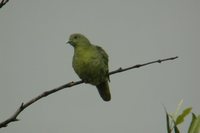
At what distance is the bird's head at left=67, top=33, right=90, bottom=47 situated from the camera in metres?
6.18

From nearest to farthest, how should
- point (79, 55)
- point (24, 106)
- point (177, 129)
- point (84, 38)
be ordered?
point (177, 129), point (24, 106), point (79, 55), point (84, 38)

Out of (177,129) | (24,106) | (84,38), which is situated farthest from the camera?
(84,38)

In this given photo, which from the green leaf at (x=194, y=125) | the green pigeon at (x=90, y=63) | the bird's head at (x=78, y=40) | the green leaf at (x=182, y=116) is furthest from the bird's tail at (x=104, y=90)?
the green leaf at (x=194, y=125)

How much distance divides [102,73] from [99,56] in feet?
1.28

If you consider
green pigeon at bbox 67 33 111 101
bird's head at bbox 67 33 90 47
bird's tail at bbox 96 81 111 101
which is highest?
bird's head at bbox 67 33 90 47

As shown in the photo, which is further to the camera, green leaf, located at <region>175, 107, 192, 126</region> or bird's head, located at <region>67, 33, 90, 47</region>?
bird's head, located at <region>67, 33, 90, 47</region>

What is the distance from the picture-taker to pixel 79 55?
5879 mm

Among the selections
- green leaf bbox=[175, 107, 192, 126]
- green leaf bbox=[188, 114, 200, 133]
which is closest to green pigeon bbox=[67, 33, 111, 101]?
green leaf bbox=[175, 107, 192, 126]

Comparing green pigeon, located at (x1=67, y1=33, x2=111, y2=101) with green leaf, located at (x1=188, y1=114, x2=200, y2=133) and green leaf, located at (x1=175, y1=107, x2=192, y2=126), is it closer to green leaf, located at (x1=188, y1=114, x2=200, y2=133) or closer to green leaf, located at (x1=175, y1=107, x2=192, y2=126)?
green leaf, located at (x1=175, y1=107, x2=192, y2=126)

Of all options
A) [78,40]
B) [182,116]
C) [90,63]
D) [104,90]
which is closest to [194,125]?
[182,116]

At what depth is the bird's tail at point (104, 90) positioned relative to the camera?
20.1 ft

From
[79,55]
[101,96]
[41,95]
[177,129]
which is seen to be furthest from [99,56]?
[177,129]

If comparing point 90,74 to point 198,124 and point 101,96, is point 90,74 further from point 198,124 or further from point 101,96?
point 198,124

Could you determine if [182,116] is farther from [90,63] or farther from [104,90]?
[104,90]
